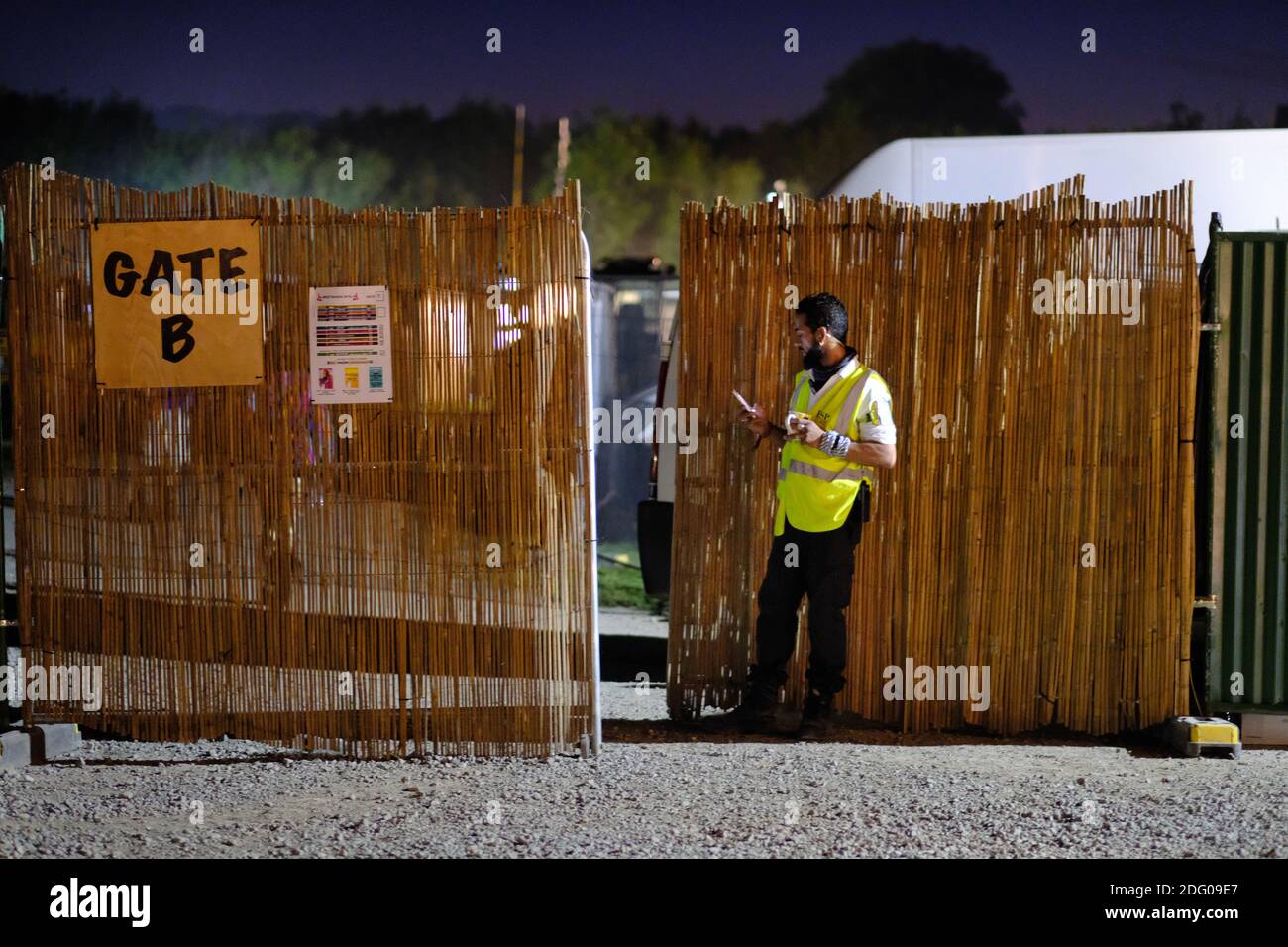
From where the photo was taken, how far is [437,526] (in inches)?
219

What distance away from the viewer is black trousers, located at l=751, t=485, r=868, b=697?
227 inches

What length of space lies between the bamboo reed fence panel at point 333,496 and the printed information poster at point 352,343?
0.06 m

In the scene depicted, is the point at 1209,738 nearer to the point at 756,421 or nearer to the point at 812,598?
the point at 812,598

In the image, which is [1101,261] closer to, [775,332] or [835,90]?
[775,332]

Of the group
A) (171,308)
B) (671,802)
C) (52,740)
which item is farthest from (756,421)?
(52,740)

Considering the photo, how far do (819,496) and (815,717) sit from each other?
110 centimetres

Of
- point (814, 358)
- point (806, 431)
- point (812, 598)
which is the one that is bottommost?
point (812, 598)

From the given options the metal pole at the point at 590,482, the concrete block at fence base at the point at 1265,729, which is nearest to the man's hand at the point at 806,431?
the metal pole at the point at 590,482

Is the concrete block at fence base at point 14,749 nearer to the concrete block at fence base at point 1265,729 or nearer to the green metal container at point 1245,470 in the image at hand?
the green metal container at point 1245,470

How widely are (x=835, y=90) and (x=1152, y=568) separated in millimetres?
26857

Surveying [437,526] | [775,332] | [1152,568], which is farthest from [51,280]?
[1152,568]

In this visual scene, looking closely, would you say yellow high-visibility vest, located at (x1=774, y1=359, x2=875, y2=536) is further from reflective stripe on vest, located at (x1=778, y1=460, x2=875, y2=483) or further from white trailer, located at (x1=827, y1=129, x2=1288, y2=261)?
white trailer, located at (x1=827, y1=129, x2=1288, y2=261)

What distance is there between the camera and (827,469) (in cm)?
567

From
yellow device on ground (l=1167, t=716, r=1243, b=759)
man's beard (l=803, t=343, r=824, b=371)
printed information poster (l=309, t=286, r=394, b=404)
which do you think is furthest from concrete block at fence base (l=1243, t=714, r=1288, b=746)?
printed information poster (l=309, t=286, r=394, b=404)
